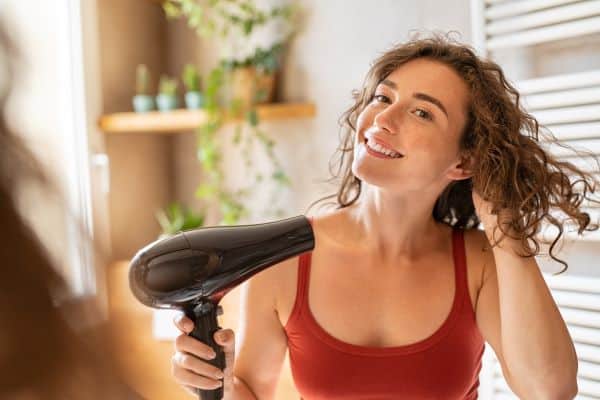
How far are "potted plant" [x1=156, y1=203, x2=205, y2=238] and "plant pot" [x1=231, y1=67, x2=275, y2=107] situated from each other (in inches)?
16.6

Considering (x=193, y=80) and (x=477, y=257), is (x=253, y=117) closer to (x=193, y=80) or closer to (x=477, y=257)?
(x=193, y=80)

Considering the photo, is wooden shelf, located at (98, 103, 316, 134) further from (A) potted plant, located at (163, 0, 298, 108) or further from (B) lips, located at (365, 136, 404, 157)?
(B) lips, located at (365, 136, 404, 157)

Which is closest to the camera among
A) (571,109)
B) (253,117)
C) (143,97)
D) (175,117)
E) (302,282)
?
(302,282)

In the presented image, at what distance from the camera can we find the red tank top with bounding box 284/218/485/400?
3.57ft

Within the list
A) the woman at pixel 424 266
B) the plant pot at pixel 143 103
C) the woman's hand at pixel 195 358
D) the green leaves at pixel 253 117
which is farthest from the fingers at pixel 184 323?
the plant pot at pixel 143 103

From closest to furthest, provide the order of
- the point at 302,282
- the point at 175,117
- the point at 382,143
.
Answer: the point at 382,143, the point at 302,282, the point at 175,117

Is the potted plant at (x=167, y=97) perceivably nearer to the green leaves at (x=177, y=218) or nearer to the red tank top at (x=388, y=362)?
the green leaves at (x=177, y=218)

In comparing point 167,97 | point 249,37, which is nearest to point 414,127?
point 249,37

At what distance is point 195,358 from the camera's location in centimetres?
86

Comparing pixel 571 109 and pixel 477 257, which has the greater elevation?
pixel 571 109

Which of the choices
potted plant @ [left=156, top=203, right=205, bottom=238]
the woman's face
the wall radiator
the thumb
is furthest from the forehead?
potted plant @ [left=156, top=203, right=205, bottom=238]

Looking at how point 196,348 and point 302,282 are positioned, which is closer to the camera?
point 196,348

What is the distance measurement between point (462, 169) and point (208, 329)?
55 cm

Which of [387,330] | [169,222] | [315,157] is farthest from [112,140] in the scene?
[387,330]
